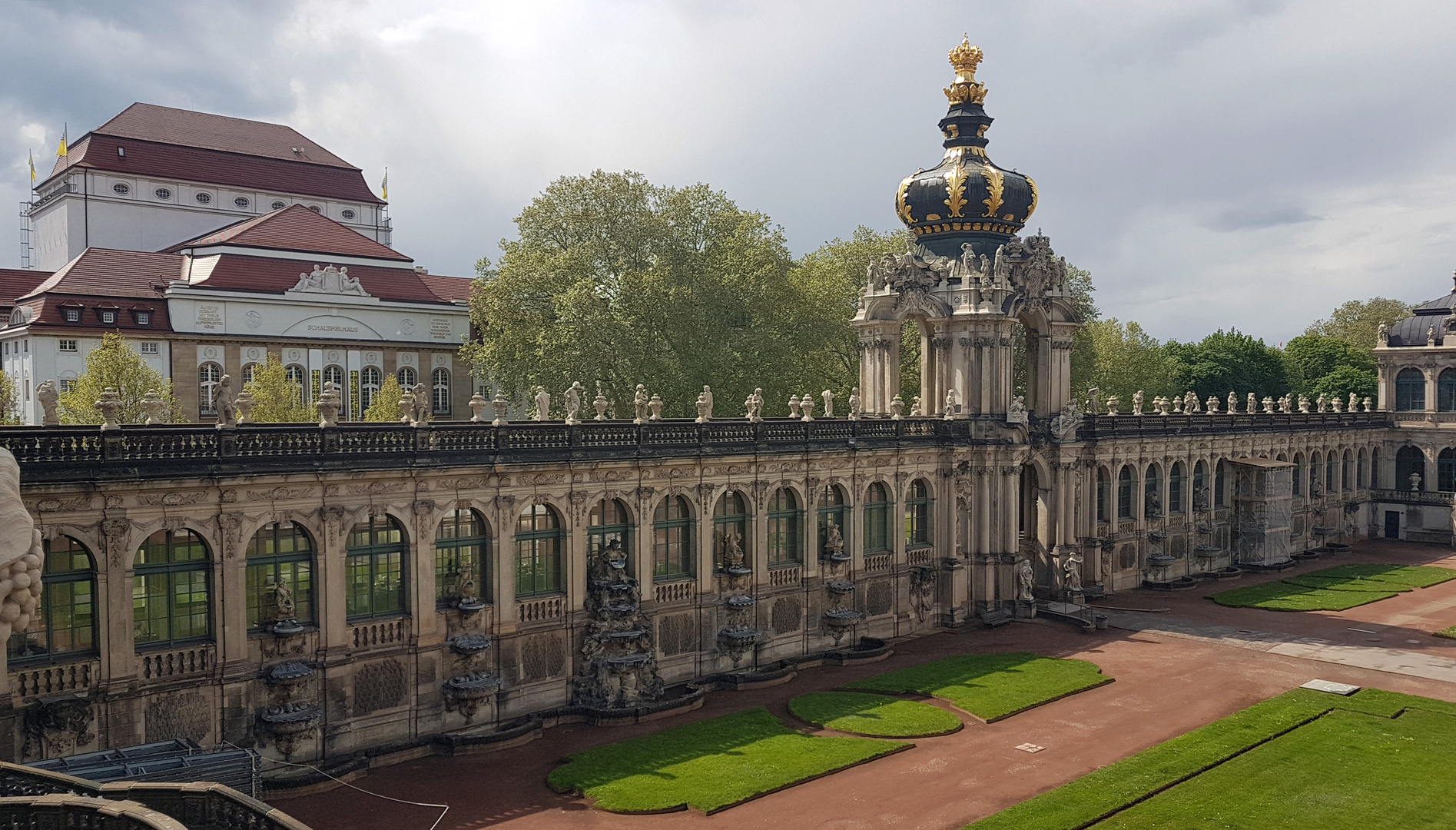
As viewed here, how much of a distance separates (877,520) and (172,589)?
87.4ft

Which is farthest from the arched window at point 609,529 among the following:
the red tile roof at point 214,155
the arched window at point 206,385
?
the red tile roof at point 214,155

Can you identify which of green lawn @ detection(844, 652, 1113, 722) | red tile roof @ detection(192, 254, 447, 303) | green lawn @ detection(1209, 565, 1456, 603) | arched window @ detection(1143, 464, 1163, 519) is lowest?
green lawn @ detection(1209, 565, 1456, 603)

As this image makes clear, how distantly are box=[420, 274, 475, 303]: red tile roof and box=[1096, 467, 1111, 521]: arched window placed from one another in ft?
194

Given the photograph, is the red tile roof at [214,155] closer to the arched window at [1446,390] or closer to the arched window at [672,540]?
the arched window at [672,540]

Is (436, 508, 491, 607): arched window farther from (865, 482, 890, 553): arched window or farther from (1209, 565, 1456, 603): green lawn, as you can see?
(1209, 565, 1456, 603): green lawn

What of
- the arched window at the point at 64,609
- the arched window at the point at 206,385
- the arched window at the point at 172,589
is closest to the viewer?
the arched window at the point at 64,609

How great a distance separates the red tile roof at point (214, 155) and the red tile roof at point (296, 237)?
9625 millimetres

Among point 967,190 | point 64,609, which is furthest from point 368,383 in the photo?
point 64,609

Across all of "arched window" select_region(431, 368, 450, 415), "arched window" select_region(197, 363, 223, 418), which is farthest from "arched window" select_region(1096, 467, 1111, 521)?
"arched window" select_region(197, 363, 223, 418)

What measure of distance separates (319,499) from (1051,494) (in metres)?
34.3

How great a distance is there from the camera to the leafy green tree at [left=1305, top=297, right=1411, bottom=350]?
126 metres

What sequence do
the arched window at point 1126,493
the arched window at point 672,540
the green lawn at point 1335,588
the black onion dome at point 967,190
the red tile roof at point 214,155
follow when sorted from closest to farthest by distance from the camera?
the arched window at point 672,540 → the black onion dome at point 967,190 → the green lawn at point 1335,588 → the arched window at point 1126,493 → the red tile roof at point 214,155

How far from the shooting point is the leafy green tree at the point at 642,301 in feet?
196

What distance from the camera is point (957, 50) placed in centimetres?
5188
